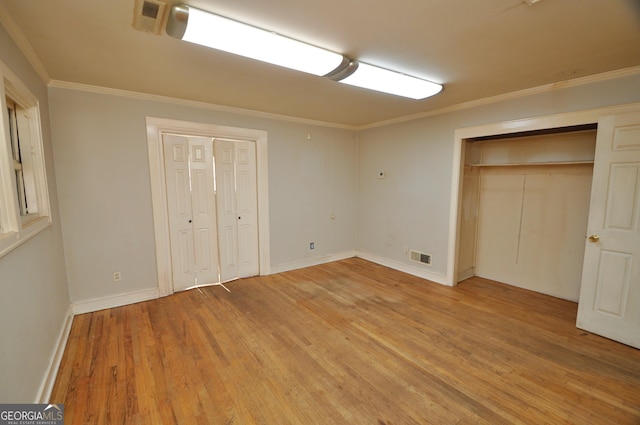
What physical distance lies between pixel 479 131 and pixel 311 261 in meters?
3.20

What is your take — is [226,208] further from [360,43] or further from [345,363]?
[360,43]

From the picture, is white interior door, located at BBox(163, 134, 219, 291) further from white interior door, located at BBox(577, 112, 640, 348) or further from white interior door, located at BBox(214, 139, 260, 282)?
white interior door, located at BBox(577, 112, 640, 348)

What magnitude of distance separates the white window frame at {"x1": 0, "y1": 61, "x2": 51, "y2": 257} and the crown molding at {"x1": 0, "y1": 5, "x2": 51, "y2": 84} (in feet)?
0.90

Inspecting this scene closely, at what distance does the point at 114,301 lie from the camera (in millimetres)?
3236

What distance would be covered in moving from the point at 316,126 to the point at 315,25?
116 inches

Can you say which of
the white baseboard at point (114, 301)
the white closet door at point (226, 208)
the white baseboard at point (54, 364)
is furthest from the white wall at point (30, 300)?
the white closet door at point (226, 208)

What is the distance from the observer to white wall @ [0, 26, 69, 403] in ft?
4.75

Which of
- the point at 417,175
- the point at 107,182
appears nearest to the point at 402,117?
the point at 417,175

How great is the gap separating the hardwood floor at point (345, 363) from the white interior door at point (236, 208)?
71cm

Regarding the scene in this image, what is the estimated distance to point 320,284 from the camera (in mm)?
4016

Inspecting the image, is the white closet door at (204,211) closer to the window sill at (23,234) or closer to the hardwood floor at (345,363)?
the hardwood floor at (345,363)

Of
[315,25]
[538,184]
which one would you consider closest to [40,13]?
[315,25]

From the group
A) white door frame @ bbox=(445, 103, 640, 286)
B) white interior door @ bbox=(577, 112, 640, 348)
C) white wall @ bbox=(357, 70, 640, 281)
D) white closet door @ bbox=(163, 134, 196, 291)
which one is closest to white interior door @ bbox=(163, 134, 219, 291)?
white closet door @ bbox=(163, 134, 196, 291)

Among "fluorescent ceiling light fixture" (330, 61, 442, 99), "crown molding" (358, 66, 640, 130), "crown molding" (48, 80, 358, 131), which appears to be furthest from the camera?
"crown molding" (48, 80, 358, 131)
